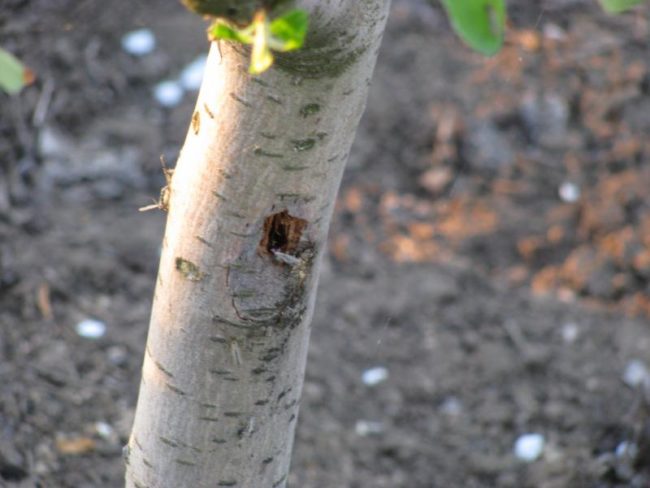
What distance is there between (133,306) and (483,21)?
5.55ft

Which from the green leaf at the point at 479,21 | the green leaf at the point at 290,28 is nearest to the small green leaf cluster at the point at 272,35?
the green leaf at the point at 290,28

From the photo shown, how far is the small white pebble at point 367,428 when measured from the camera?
7.31 feet

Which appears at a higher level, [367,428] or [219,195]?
[219,195]

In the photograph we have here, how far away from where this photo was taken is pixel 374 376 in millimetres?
2424

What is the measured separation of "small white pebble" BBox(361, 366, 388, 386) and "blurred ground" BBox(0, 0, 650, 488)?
0.08 feet

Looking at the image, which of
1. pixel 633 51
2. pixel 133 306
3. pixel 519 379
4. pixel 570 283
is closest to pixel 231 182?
pixel 133 306

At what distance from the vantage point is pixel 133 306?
95.1 inches

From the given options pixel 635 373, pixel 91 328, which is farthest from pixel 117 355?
pixel 635 373

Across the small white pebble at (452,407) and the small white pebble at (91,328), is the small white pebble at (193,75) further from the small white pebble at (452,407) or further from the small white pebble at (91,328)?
the small white pebble at (452,407)

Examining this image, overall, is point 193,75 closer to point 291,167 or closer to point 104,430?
point 104,430

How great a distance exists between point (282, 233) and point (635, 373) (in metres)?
1.63

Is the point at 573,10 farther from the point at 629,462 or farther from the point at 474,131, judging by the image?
the point at 629,462

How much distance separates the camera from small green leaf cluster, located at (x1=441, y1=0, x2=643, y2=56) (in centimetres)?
86

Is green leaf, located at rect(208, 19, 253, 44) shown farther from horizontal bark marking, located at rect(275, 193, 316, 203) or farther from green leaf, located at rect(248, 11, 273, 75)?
horizontal bark marking, located at rect(275, 193, 316, 203)
